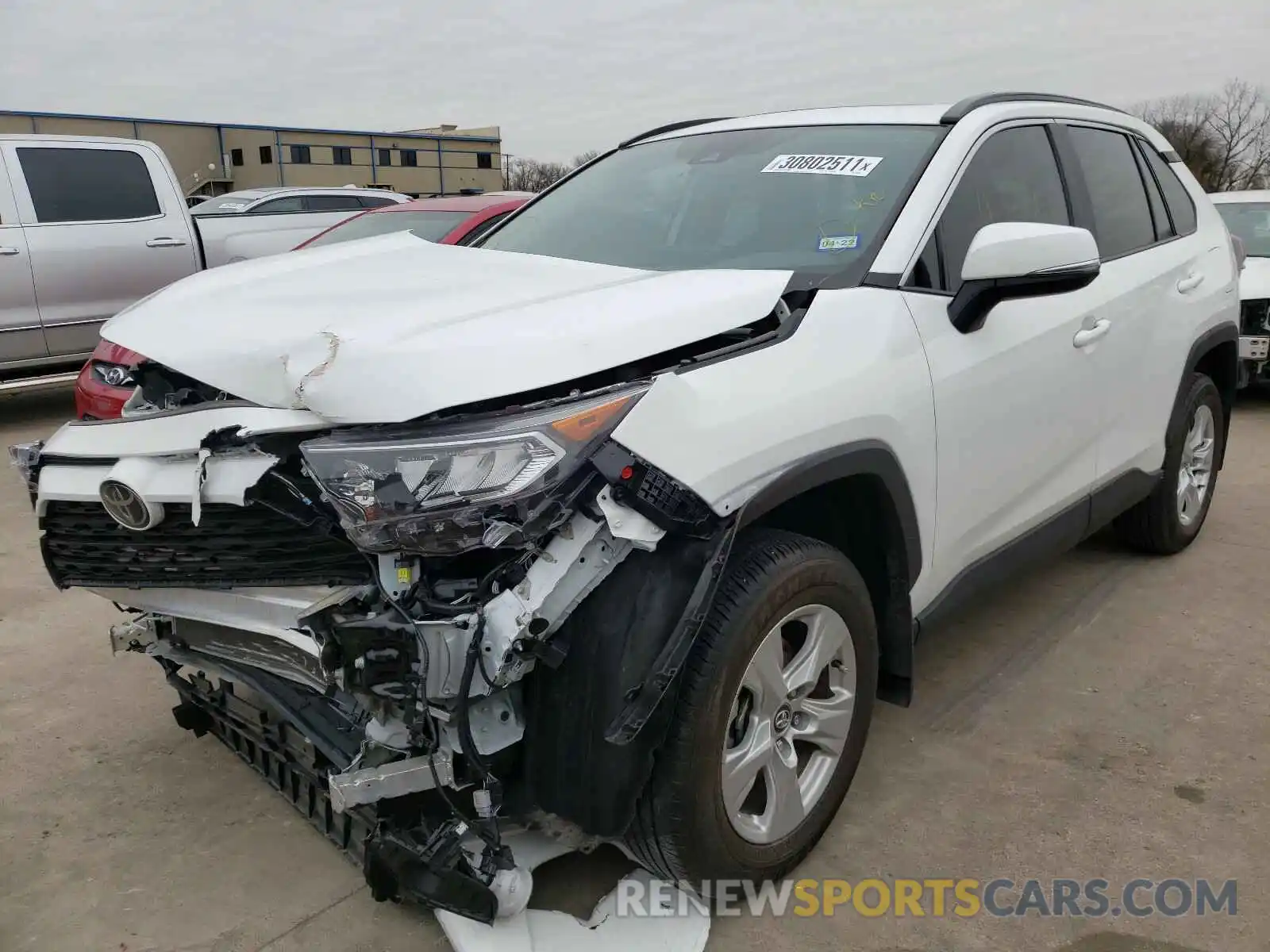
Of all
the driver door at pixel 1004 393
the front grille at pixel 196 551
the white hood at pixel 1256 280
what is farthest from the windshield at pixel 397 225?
the white hood at pixel 1256 280

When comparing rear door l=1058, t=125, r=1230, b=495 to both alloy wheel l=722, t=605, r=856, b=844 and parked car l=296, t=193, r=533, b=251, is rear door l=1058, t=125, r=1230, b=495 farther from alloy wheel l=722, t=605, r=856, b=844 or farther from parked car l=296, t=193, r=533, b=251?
parked car l=296, t=193, r=533, b=251

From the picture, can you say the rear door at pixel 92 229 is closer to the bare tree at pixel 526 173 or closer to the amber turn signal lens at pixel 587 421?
the amber turn signal lens at pixel 587 421

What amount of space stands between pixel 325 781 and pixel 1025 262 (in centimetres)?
201

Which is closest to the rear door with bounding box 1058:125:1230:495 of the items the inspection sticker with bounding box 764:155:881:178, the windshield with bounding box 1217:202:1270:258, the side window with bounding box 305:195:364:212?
the inspection sticker with bounding box 764:155:881:178

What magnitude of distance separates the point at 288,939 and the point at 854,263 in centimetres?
206

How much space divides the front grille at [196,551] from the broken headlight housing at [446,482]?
167 mm

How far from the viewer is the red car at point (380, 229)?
5098mm

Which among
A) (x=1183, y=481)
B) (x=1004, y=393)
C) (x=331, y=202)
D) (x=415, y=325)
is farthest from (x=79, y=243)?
(x=1183, y=481)

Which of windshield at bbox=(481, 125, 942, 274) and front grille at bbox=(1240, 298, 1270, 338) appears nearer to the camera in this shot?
windshield at bbox=(481, 125, 942, 274)

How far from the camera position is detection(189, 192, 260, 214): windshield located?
9.38 metres

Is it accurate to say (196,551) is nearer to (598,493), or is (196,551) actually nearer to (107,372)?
(598,493)

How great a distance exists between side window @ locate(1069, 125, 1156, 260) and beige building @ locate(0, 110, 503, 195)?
31.3 metres

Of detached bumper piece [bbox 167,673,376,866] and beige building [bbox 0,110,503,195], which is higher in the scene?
detached bumper piece [bbox 167,673,376,866]

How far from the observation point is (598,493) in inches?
72.2
